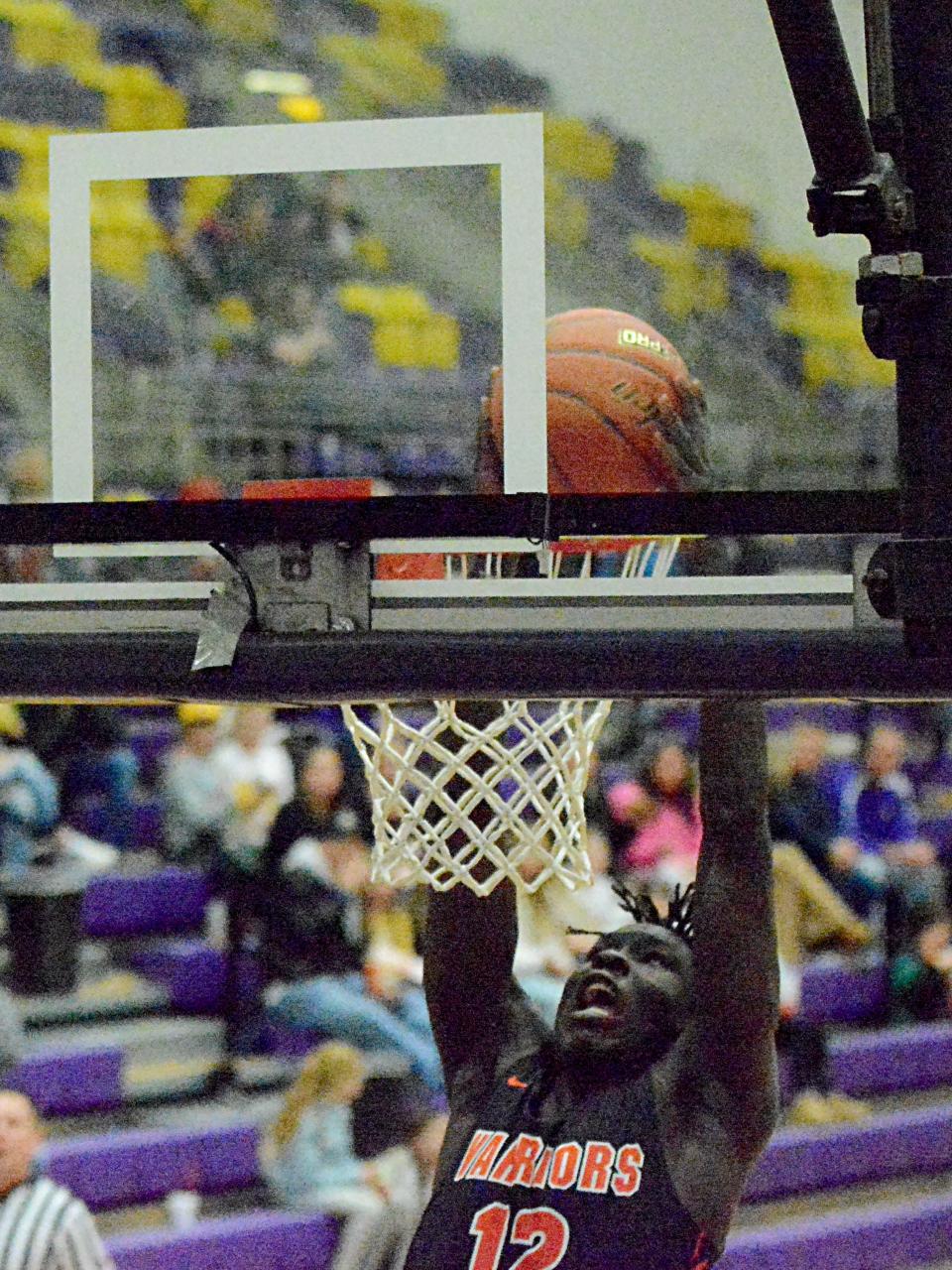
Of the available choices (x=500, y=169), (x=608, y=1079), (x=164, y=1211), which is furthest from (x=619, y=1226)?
(x=164, y=1211)

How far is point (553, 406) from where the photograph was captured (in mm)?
1871

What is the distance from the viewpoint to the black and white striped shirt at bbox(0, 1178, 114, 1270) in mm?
4059

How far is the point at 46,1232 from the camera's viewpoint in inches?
160

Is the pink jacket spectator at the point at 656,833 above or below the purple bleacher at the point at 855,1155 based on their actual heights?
above

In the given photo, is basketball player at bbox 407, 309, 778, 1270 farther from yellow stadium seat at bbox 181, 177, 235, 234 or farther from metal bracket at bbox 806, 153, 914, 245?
metal bracket at bbox 806, 153, 914, 245

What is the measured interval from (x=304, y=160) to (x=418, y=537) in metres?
0.41

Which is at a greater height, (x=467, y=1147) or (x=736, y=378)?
(x=736, y=378)

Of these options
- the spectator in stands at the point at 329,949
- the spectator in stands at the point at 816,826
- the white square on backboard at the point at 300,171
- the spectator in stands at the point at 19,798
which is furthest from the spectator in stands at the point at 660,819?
the white square on backboard at the point at 300,171

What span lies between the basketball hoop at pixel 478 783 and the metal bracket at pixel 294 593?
32 cm

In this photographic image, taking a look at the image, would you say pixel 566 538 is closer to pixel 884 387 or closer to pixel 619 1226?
pixel 884 387

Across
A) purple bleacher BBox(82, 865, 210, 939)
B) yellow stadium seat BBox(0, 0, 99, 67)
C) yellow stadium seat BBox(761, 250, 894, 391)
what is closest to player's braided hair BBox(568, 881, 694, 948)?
yellow stadium seat BBox(761, 250, 894, 391)

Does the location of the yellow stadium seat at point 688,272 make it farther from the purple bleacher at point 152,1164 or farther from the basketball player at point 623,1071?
the purple bleacher at point 152,1164

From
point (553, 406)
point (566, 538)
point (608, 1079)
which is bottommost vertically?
point (608, 1079)

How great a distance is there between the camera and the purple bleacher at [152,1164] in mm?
4910
